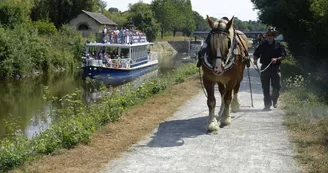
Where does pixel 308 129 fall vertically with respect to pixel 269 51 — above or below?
below

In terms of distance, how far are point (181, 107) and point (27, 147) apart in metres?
4.91

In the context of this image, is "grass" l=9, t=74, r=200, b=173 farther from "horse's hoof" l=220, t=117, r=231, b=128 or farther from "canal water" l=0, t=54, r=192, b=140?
"canal water" l=0, t=54, r=192, b=140

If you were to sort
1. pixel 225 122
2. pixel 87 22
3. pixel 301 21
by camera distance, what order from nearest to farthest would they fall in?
pixel 225 122, pixel 301 21, pixel 87 22

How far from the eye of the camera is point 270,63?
10.7 meters

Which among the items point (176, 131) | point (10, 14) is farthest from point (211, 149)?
point (10, 14)

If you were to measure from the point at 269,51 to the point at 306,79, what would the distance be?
29.4 ft

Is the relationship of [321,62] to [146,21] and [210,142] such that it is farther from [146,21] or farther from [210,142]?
[146,21]

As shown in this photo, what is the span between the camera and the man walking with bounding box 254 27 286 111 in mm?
10695

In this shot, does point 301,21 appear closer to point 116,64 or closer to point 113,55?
point 116,64

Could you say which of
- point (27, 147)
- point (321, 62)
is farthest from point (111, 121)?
point (321, 62)

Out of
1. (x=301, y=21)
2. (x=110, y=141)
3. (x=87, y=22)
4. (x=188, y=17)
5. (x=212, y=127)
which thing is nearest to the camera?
(x=110, y=141)

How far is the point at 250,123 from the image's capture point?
914 cm

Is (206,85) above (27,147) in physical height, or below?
above

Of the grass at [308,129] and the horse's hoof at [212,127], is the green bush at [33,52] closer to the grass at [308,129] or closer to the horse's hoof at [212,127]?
the grass at [308,129]
